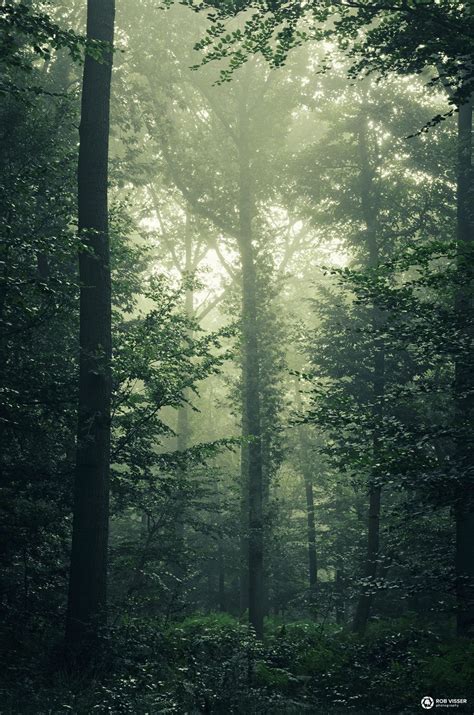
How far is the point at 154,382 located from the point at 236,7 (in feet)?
19.2

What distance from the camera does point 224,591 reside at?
27953mm

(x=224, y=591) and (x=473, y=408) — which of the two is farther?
(x=224, y=591)

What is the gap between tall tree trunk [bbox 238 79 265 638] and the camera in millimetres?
15859

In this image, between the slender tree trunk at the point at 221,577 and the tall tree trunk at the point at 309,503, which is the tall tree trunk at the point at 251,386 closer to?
the tall tree trunk at the point at 309,503

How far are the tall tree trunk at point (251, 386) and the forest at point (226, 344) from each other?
9cm

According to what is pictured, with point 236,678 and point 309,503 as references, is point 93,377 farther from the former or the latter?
point 309,503

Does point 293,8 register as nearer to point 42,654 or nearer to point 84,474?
point 84,474

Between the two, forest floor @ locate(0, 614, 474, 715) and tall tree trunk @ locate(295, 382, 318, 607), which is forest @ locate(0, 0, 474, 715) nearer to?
forest floor @ locate(0, 614, 474, 715)

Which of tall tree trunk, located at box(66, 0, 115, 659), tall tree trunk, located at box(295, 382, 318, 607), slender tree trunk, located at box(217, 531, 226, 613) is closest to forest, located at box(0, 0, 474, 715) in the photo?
tall tree trunk, located at box(66, 0, 115, 659)

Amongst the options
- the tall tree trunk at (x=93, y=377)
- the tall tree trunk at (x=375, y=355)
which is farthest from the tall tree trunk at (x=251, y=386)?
the tall tree trunk at (x=93, y=377)

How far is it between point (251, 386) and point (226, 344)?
4340 mm

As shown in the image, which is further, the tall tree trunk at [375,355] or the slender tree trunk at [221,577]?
the slender tree trunk at [221,577]

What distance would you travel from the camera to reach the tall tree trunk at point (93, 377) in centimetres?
766

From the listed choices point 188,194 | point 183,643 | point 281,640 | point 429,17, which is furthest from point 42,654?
point 188,194
